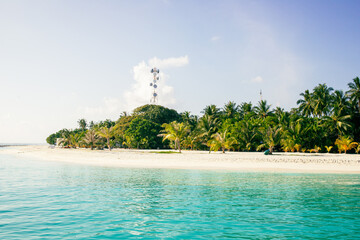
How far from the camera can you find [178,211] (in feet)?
34.5

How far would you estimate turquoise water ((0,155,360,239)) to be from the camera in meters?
8.02

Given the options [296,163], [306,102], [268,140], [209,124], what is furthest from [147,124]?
[296,163]

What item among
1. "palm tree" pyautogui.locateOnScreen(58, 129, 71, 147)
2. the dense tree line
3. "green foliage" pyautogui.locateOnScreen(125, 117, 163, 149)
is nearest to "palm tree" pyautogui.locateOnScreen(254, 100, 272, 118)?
the dense tree line

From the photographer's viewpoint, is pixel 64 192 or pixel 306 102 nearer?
pixel 64 192

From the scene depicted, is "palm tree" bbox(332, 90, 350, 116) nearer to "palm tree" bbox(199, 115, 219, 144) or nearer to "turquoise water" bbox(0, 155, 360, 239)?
"palm tree" bbox(199, 115, 219, 144)

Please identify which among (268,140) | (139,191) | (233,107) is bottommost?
(139,191)

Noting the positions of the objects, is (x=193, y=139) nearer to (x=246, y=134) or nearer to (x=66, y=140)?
(x=246, y=134)

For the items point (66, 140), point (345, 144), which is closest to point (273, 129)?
point (345, 144)

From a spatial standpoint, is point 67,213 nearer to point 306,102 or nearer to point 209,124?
point 209,124

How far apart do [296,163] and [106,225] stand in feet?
79.1

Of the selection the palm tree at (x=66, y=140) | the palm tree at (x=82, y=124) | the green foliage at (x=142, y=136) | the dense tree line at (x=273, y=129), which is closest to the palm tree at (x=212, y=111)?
the dense tree line at (x=273, y=129)

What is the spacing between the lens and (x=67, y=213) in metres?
10.0

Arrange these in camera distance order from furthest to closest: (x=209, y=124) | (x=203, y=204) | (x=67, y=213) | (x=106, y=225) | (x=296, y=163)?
(x=209, y=124) → (x=296, y=163) → (x=203, y=204) → (x=67, y=213) → (x=106, y=225)

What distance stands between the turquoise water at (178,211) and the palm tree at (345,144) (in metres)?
26.6
